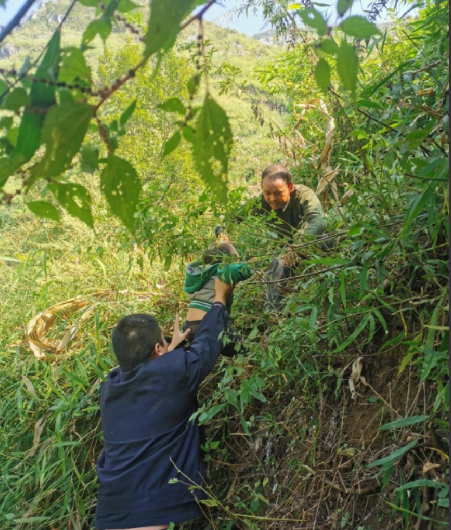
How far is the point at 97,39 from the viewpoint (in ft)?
2.17

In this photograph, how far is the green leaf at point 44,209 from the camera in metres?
0.65

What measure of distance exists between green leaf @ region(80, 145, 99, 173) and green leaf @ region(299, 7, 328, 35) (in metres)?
0.29

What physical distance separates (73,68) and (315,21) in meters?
0.27

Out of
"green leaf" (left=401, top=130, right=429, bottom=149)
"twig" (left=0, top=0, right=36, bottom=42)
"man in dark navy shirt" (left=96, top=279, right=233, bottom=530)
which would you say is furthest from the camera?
"man in dark navy shirt" (left=96, top=279, right=233, bottom=530)

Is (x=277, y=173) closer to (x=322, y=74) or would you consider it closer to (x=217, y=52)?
(x=217, y=52)

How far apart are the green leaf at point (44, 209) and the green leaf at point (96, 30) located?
197 millimetres

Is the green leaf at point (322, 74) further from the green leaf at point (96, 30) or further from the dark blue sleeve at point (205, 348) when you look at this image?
the dark blue sleeve at point (205, 348)

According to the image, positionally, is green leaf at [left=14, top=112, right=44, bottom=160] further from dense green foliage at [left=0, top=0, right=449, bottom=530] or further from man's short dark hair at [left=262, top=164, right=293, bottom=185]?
man's short dark hair at [left=262, top=164, right=293, bottom=185]

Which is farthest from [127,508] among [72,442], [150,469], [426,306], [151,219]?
[426,306]

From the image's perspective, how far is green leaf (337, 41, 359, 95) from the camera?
608 millimetres

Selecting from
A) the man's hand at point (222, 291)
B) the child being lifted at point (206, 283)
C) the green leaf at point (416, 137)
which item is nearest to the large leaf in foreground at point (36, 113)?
the green leaf at point (416, 137)

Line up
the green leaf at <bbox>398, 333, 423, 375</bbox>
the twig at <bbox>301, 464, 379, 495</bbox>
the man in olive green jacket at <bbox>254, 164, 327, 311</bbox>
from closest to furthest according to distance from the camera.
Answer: the green leaf at <bbox>398, 333, 423, 375</bbox>
the twig at <bbox>301, 464, 379, 495</bbox>
the man in olive green jacket at <bbox>254, 164, 327, 311</bbox>

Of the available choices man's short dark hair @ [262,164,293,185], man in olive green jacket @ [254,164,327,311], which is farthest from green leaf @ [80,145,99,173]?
man's short dark hair @ [262,164,293,185]

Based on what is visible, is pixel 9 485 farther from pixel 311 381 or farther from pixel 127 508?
pixel 311 381
